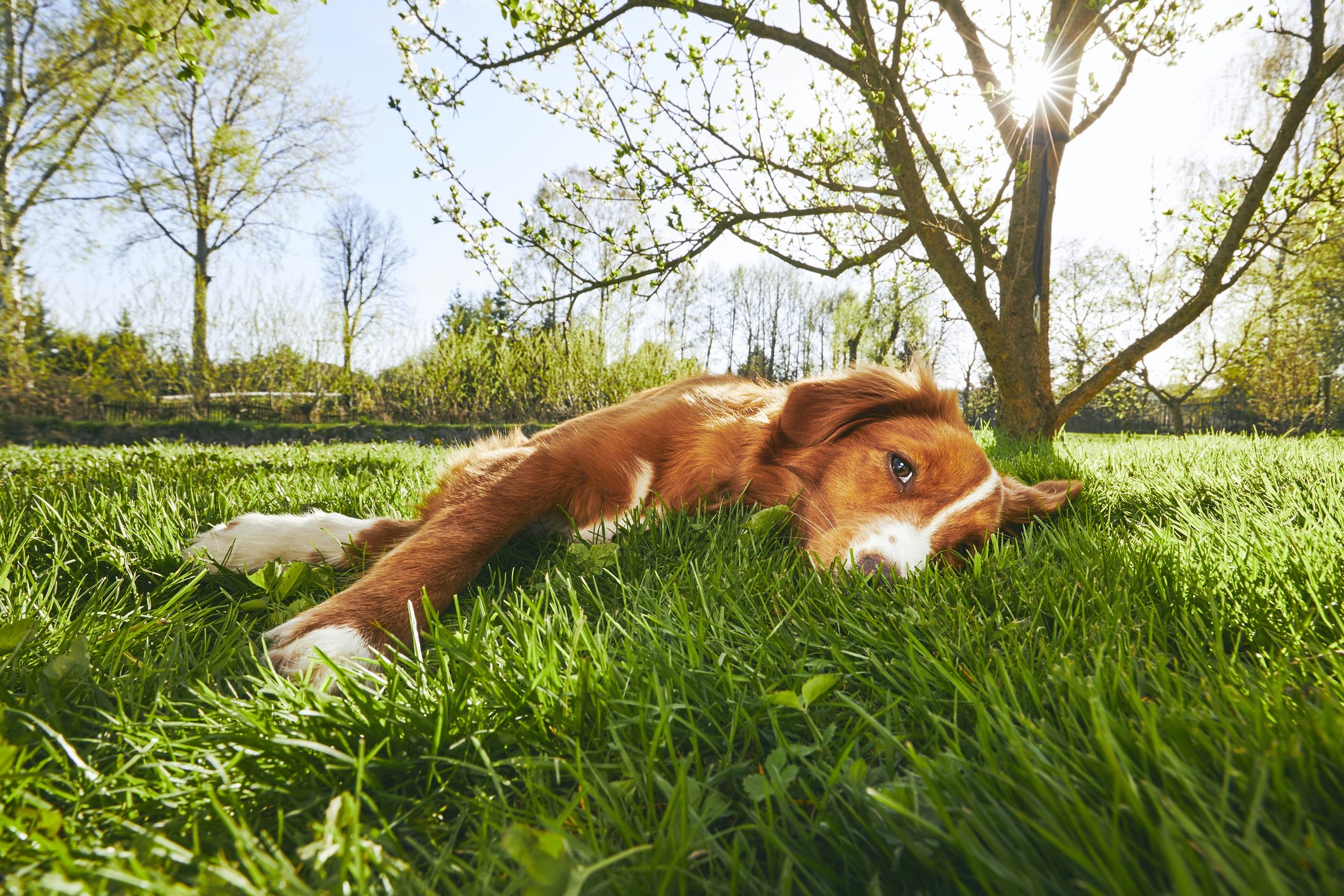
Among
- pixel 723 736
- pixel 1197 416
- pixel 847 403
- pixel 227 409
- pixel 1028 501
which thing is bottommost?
pixel 723 736

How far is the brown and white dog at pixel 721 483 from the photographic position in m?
2.05

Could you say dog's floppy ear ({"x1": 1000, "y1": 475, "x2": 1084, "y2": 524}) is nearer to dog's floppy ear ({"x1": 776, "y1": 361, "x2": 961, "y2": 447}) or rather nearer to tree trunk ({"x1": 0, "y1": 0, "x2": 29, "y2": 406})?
dog's floppy ear ({"x1": 776, "y1": 361, "x2": 961, "y2": 447})

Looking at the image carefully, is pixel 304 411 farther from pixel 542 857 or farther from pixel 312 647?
pixel 542 857

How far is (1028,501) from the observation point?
2.76 meters

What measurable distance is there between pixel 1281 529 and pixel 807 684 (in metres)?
2.08

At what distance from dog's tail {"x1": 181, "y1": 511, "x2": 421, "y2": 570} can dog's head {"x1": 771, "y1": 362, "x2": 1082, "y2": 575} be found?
1.55m

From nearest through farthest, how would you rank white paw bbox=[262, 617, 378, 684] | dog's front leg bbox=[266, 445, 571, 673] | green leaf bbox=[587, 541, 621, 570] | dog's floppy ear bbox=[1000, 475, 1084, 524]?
white paw bbox=[262, 617, 378, 684] < dog's front leg bbox=[266, 445, 571, 673] < green leaf bbox=[587, 541, 621, 570] < dog's floppy ear bbox=[1000, 475, 1084, 524]

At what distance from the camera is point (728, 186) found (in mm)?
5227

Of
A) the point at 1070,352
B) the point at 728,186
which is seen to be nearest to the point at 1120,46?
the point at 728,186

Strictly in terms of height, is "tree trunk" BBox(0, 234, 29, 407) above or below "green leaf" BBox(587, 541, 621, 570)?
above

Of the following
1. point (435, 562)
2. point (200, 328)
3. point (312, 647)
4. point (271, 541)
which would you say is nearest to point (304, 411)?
point (200, 328)

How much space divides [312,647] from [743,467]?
5.27 ft

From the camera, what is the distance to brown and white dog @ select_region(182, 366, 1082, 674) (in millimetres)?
2053

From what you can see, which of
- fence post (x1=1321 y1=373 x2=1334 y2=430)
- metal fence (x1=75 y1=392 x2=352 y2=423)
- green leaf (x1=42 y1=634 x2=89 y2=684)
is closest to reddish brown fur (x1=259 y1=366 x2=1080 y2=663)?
green leaf (x1=42 y1=634 x2=89 y2=684)
